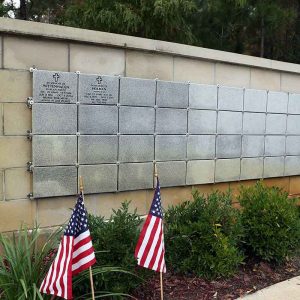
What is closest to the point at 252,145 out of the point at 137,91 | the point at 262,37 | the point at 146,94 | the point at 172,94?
the point at 172,94

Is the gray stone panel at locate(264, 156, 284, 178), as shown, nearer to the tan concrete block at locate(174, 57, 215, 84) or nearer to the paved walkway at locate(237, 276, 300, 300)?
the tan concrete block at locate(174, 57, 215, 84)

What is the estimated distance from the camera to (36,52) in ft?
14.9

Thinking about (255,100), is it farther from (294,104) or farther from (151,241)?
(151,241)

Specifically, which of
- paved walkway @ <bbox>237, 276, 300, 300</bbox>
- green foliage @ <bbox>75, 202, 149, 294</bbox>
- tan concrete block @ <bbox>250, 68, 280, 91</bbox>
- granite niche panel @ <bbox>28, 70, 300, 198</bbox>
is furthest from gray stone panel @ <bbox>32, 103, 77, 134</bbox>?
tan concrete block @ <bbox>250, 68, 280, 91</bbox>

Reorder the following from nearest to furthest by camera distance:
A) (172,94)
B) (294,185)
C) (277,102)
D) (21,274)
Result: (21,274), (172,94), (277,102), (294,185)

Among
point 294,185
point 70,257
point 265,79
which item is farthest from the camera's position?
point 294,185

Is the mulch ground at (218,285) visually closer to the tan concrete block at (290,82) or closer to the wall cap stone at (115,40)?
the wall cap stone at (115,40)

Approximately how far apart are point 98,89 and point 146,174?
1.19 metres

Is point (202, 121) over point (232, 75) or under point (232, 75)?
under

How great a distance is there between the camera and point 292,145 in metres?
7.27

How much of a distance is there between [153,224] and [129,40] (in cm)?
253

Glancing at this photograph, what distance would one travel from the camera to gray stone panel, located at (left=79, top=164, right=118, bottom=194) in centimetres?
493

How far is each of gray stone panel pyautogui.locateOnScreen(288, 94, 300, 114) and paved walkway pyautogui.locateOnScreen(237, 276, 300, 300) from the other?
338cm

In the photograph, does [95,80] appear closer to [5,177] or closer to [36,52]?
[36,52]
